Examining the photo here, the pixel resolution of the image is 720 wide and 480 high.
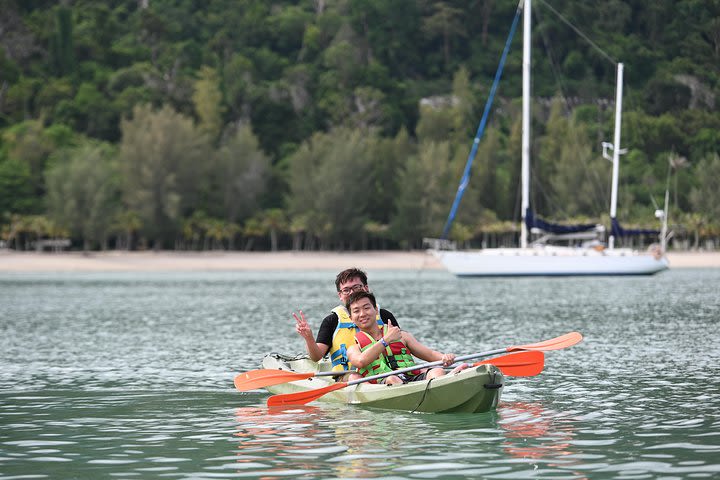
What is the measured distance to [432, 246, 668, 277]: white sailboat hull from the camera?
67438mm

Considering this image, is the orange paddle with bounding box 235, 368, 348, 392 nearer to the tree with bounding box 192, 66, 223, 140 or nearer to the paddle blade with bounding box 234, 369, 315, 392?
the paddle blade with bounding box 234, 369, 315, 392

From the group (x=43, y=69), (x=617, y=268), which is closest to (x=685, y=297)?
(x=617, y=268)

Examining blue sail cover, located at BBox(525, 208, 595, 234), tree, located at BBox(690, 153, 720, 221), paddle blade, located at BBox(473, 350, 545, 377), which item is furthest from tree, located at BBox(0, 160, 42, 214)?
paddle blade, located at BBox(473, 350, 545, 377)

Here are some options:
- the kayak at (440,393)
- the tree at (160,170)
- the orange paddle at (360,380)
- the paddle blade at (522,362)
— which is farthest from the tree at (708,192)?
the kayak at (440,393)

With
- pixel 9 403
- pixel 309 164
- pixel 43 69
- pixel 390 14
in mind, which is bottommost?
pixel 9 403

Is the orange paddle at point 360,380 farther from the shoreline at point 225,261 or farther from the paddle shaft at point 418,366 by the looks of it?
the shoreline at point 225,261

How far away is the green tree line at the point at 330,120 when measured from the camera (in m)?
109

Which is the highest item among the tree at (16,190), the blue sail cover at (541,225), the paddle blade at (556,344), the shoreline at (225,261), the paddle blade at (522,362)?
the tree at (16,190)

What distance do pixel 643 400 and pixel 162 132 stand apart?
9417 centimetres

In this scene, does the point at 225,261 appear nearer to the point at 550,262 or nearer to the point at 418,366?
the point at 550,262

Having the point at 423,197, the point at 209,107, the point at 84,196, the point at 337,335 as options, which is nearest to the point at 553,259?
the point at 423,197

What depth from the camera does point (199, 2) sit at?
18412 cm

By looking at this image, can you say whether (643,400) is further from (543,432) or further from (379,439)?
(379,439)

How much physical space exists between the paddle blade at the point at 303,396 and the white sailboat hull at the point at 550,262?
2016 inches
